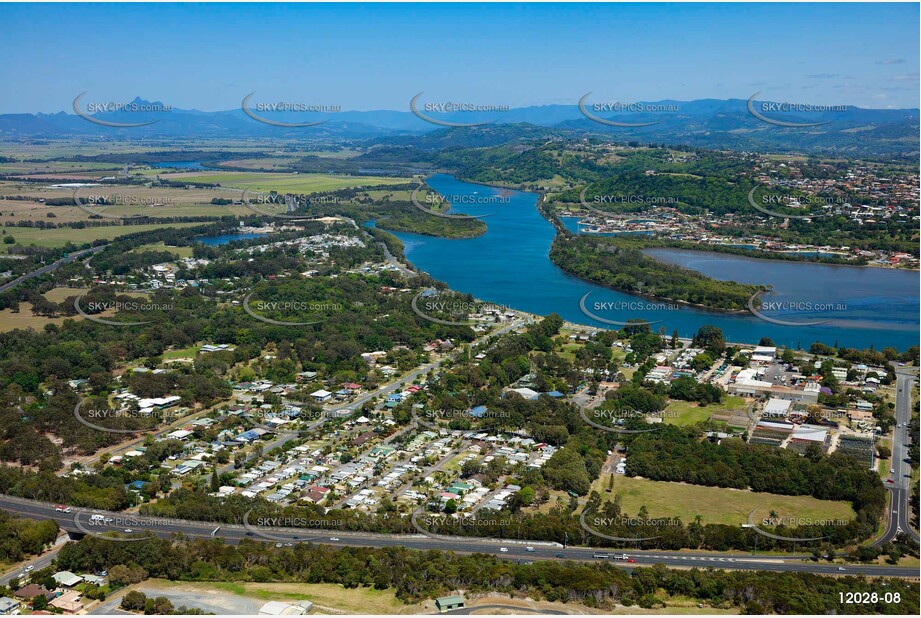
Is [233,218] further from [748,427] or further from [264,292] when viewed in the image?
[748,427]

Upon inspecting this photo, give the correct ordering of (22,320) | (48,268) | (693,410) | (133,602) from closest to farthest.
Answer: (133,602) → (693,410) → (22,320) → (48,268)

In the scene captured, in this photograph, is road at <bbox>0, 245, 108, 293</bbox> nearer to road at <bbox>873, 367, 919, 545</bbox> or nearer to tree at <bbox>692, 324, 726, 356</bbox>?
tree at <bbox>692, 324, 726, 356</bbox>

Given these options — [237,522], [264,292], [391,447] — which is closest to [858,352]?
[391,447]

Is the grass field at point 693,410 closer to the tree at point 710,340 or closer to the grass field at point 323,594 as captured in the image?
the tree at point 710,340

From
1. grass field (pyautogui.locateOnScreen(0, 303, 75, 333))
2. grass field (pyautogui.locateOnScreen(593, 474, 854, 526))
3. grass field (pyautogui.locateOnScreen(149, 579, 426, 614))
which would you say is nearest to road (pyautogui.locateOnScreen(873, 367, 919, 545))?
grass field (pyautogui.locateOnScreen(593, 474, 854, 526))

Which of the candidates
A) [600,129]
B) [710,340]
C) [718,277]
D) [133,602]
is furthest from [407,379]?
[600,129]

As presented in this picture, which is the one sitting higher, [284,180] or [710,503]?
[284,180]

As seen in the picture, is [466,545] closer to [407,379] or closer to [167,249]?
[407,379]

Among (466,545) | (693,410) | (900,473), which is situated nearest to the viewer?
(466,545)

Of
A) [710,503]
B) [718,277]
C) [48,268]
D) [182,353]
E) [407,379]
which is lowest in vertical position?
[710,503]
